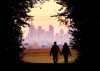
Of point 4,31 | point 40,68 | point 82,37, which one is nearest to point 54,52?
point 82,37

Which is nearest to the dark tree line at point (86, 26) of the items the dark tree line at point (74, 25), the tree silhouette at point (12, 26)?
the dark tree line at point (74, 25)

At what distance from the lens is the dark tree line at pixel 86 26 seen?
23.3 meters

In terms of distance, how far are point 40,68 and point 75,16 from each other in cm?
744

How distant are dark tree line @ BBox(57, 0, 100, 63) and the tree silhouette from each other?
3.64m

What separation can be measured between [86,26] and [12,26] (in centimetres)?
547

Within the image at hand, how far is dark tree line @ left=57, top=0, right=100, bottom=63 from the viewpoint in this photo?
76.3ft

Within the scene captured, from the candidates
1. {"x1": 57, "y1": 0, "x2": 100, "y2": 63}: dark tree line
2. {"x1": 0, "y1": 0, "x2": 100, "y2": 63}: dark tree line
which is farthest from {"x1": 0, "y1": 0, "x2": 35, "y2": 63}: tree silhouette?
{"x1": 57, "y1": 0, "x2": 100, "y2": 63}: dark tree line

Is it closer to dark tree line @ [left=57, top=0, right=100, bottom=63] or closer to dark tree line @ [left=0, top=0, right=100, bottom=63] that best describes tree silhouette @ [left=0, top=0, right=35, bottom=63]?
dark tree line @ [left=0, top=0, right=100, bottom=63]

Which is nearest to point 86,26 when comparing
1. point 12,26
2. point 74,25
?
point 74,25

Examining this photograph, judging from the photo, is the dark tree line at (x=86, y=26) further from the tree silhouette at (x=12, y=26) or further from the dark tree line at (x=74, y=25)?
the tree silhouette at (x=12, y=26)

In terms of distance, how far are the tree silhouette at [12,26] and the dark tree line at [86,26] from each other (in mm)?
3643

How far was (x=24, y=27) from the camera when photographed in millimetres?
27672

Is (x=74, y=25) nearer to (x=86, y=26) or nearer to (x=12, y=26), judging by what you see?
(x=86, y=26)

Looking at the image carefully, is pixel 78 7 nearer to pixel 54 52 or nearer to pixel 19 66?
pixel 54 52
